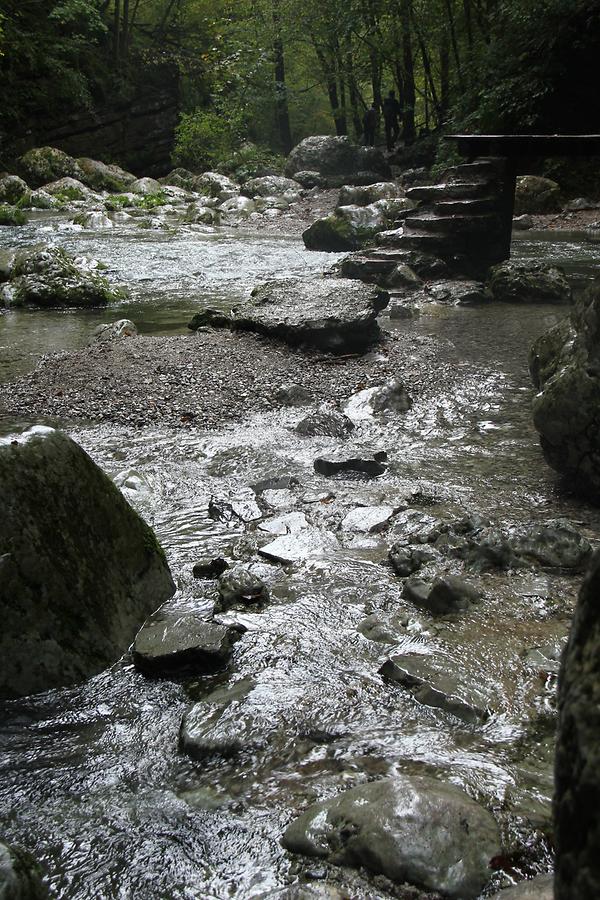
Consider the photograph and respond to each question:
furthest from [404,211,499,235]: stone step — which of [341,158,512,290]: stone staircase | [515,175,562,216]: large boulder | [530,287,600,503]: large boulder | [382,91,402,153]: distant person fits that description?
[382,91,402,153]: distant person

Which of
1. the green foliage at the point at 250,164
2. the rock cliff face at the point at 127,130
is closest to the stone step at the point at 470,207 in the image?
the green foliage at the point at 250,164

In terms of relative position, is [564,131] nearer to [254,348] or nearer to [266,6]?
[254,348]

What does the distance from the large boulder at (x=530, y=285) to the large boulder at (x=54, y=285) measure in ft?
16.3

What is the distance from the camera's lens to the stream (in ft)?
5.80

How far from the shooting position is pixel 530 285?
28.3ft

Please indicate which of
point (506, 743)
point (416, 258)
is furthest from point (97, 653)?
point (416, 258)

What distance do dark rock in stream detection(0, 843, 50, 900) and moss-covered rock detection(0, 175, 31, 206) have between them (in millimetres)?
20142

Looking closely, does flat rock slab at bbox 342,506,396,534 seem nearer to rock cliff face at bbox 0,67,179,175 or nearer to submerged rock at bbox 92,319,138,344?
submerged rock at bbox 92,319,138,344

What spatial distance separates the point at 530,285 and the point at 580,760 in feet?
27.4

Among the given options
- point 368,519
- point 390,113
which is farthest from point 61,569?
point 390,113

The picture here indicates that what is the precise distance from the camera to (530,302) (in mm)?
8570

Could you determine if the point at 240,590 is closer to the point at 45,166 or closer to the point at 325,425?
the point at 325,425

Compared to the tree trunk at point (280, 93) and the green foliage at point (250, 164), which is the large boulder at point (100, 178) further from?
the tree trunk at point (280, 93)

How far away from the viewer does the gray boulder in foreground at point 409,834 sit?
1.59 m
